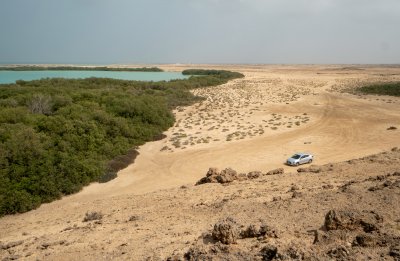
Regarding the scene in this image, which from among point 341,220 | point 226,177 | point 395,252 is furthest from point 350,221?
point 226,177

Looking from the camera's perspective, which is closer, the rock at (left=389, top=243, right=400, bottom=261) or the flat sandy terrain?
the rock at (left=389, top=243, right=400, bottom=261)

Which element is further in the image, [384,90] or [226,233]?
[384,90]

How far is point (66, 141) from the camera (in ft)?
81.8

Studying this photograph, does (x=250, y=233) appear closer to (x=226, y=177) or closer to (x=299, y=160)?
(x=226, y=177)

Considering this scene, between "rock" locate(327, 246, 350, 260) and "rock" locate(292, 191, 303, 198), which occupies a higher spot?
"rock" locate(327, 246, 350, 260)

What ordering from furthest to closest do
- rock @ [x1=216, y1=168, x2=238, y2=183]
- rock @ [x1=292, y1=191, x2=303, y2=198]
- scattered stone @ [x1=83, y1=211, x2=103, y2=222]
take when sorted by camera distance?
rock @ [x1=216, y1=168, x2=238, y2=183] → scattered stone @ [x1=83, y1=211, x2=103, y2=222] → rock @ [x1=292, y1=191, x2=303, y2=198]

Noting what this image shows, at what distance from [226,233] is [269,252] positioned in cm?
145

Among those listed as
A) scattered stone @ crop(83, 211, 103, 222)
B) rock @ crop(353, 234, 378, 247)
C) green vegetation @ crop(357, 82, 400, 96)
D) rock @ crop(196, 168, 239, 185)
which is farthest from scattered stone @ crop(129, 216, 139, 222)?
green vegetation @ crop(357, 82, 400, 96)

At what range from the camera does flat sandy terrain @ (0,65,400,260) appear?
10070mm

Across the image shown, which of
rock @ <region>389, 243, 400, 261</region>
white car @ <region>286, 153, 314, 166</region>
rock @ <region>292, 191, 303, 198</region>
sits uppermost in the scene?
rock @ <region>389, 243, 400, 261</region>

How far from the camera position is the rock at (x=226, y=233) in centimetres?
857

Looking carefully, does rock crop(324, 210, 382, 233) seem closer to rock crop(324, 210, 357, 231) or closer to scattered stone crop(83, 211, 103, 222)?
rock crop(324, 210, 357, 231)

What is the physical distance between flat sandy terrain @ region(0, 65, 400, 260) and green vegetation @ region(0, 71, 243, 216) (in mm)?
1087

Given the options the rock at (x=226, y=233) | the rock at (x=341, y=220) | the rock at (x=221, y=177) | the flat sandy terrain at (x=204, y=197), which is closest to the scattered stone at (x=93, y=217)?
the flat sandy terrain at (x=204, y=197)
